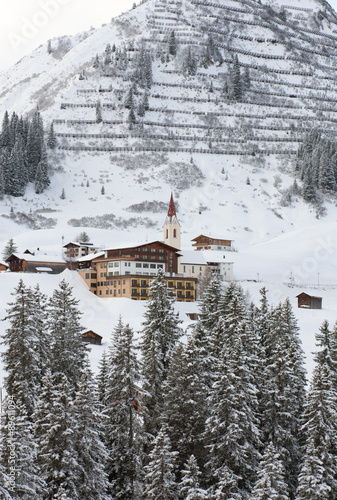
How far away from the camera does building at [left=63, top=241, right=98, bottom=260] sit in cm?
10981

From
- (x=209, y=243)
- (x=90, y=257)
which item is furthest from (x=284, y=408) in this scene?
(x=209, y=243)

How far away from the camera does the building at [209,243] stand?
415 feet

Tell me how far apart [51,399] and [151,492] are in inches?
299

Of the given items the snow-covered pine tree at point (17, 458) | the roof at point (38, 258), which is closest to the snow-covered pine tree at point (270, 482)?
the snow-covered pine tree at point (17, 458)

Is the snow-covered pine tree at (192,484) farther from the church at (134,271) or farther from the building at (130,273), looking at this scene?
the building at (130,273)

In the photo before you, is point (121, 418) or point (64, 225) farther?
point (64, 225)

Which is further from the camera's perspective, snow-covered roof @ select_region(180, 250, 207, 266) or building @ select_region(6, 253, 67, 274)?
snow-covered roof @ select_region(180, 250, 207, 266)

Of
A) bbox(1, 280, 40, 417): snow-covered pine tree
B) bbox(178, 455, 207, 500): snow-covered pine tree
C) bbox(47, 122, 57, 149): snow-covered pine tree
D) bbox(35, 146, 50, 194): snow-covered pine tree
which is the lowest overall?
bbox(178, 455, 207, 500): snow-covered pine tree

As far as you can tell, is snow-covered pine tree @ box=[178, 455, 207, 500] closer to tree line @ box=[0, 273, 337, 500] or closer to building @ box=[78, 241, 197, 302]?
tree line @ box=[0, 273, 337, 500]

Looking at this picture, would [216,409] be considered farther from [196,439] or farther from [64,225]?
[64,225]

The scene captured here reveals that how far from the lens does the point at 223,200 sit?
527 ft

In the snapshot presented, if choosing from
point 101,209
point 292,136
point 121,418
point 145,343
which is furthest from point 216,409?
point 292,136

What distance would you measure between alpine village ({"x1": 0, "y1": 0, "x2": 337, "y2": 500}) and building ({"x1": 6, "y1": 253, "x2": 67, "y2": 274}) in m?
0.27

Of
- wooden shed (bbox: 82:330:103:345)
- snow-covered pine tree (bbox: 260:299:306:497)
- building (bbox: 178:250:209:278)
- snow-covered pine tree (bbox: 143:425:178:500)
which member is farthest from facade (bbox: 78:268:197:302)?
snow-covered pine tree (bbox: 143:425:178:500)
